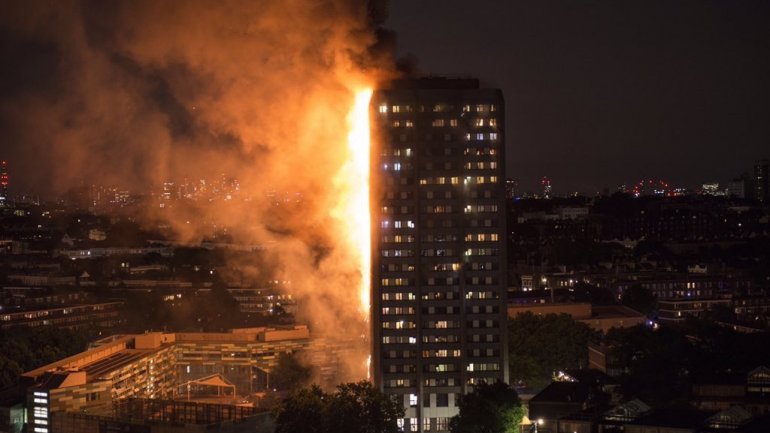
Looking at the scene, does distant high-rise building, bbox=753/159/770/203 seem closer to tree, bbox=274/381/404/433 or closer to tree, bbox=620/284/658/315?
tree, bbox=620/284/658/315

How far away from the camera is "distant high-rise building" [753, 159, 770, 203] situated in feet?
522

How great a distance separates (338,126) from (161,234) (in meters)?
78.2

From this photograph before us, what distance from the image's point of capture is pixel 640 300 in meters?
69.8

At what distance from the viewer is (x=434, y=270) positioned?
41.9 meters

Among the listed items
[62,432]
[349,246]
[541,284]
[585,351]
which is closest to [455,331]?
[349,246]

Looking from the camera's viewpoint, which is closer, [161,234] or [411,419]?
[411,419]

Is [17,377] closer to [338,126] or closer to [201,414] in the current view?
[201,414]

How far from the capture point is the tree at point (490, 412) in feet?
121

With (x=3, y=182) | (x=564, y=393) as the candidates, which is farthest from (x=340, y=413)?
(x=3, y=182)

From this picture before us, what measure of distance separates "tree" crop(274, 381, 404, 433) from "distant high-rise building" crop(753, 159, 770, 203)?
130408mm

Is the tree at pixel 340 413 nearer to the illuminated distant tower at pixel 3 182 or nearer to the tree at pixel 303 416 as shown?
the tree at pixel 303 416

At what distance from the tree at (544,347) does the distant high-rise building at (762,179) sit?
114 meters

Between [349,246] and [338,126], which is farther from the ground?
[338,126]

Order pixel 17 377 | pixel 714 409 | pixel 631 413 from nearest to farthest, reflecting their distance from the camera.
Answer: pixel 631 413 → pixel 714 409 → pixel 17 377
